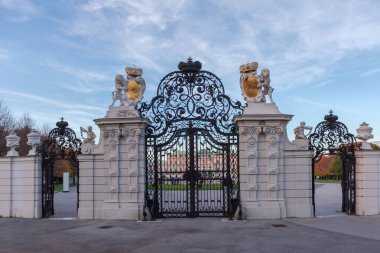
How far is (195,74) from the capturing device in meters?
14.7

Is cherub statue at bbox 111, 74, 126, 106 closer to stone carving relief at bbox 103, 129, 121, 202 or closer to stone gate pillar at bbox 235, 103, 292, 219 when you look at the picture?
stone carving relief at bbox 103, 129, 121, 202

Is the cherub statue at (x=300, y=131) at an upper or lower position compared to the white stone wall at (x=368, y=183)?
upper

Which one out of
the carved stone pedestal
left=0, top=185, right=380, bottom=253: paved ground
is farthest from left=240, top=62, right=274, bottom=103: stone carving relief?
left=0, top=185, right=380, bottom=253: paved ground

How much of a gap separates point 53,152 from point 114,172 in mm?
2834

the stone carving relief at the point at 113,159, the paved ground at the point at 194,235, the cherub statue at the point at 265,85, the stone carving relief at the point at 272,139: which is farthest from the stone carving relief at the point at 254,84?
the stone carving relief at the point at 113,159

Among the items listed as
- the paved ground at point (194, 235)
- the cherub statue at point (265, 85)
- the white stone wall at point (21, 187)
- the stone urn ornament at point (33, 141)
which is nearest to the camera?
the paved ground at point (194, 235)

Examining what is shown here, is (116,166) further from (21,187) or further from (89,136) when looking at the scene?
(21,187)

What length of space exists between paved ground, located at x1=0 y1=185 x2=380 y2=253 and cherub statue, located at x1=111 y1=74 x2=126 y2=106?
4086 mm

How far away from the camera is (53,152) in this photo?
1538 cm

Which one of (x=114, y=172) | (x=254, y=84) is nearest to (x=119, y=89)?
(x=114, y=172)

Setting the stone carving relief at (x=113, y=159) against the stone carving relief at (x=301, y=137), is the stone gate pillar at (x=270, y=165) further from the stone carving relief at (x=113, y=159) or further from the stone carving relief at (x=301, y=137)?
the stone carving relief at (x=113, y=159)

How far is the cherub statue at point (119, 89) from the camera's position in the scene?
14406 mm

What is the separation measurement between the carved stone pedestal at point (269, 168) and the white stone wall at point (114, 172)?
3.38 metres

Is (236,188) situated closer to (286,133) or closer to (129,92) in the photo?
(286,133)
